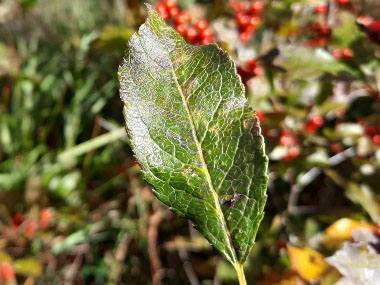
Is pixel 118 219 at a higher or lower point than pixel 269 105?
lower

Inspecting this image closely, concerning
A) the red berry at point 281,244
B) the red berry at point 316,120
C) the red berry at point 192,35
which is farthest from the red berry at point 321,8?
the red berry at point 281,244

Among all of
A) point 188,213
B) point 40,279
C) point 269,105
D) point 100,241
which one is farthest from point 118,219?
point 188,213

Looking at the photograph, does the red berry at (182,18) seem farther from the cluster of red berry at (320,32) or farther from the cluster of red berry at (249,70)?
the cluster of red berry at (320,32)

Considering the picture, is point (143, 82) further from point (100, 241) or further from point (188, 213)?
point (100, 241)

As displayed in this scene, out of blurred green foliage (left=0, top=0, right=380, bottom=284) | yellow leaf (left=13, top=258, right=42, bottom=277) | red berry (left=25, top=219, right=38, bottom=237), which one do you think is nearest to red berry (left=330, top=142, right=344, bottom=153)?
blurred green foliage (left=0, top=0, right=380, bottom=284)

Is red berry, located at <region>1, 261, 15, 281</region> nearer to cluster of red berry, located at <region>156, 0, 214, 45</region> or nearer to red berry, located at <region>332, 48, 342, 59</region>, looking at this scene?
cluster of red berry, located at <region>156, 0, 214, 45</region>

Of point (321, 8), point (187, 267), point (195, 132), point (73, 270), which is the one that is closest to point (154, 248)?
point (187, 267)
